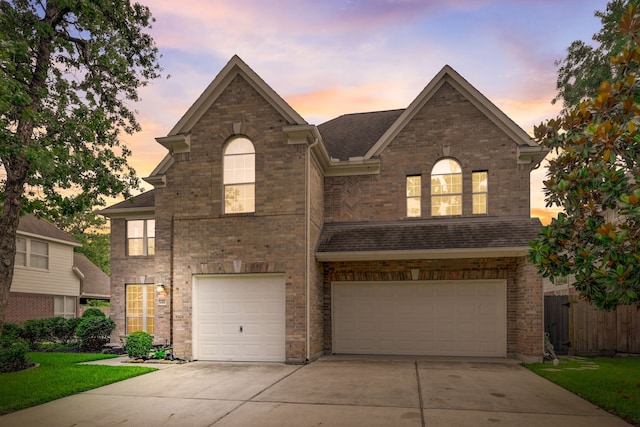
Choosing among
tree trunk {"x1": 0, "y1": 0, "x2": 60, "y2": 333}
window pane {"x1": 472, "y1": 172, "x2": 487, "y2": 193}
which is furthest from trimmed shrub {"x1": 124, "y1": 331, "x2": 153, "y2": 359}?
window pane {"x1": 472, "y1": 172, "x2": 487, "y2": 193}

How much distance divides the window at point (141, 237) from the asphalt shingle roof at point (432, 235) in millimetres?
8514

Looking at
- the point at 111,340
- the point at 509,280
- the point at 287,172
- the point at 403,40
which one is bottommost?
the point at 111,340

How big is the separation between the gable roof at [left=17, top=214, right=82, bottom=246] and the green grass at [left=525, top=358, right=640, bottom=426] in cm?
2436

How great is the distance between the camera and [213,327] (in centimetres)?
1227

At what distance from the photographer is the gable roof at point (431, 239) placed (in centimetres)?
1212

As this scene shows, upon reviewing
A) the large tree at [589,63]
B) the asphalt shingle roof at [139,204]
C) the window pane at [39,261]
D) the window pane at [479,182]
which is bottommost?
the window pane at [39,261]

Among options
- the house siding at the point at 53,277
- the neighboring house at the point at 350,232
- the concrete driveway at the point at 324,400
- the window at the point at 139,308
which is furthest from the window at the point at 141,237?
the concrete driveway at the point at 324,400

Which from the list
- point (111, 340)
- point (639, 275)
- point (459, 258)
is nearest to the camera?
point (639, 275)

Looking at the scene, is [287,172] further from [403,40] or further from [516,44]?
[516,44]

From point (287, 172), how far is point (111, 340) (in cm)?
1190

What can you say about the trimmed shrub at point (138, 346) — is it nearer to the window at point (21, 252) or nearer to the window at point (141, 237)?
the window at point (141, 237)

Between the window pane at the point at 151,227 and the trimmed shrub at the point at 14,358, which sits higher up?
the window pane at the point at 151,227

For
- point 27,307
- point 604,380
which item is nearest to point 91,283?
point 27,307

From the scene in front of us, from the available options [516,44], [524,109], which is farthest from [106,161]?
[524,109]
